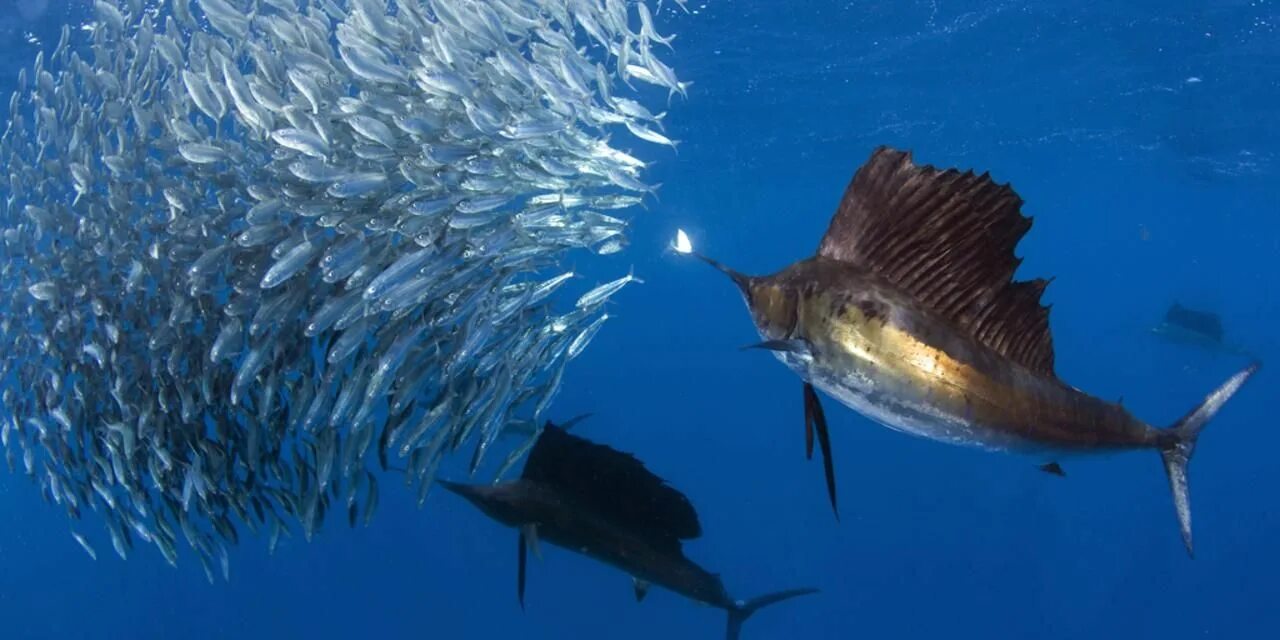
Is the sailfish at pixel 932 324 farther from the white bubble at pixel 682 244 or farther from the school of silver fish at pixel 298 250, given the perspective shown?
the school of silver fish at pixel 298 250

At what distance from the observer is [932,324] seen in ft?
6.28

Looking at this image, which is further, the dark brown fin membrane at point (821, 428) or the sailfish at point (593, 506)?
the sailfish at point (593, 506)

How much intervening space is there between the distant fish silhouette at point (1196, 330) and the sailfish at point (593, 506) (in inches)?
609

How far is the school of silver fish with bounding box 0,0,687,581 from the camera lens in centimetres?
463

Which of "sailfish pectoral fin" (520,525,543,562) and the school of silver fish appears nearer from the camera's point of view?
the school of silver fish

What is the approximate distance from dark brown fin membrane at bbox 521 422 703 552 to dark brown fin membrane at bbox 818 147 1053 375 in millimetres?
3460

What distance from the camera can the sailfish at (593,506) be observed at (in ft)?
17.3

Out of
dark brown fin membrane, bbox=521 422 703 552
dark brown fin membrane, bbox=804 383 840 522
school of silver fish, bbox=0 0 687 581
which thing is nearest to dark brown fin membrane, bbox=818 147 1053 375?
dark brown fin membrane, bbox=804 383 840 522

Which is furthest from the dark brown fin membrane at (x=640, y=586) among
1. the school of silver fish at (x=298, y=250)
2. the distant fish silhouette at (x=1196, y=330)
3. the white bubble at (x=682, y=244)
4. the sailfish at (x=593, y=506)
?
the distant fish silhouette at (x=1196, y=330)

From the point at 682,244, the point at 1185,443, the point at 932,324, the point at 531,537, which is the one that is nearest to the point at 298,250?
the point at 531,537

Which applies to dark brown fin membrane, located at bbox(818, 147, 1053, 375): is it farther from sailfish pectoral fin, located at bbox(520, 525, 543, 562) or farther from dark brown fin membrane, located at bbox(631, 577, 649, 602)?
dark brown fin membrane, located at bbox(631, 577, 649, 602)

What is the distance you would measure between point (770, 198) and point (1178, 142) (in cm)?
2025

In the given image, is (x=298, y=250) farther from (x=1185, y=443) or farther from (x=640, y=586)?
(x=1185, y=443)

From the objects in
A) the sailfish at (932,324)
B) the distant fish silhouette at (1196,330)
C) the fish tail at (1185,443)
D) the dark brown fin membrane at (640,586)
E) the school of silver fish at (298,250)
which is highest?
the distant fish silhouette at (1196,330)
